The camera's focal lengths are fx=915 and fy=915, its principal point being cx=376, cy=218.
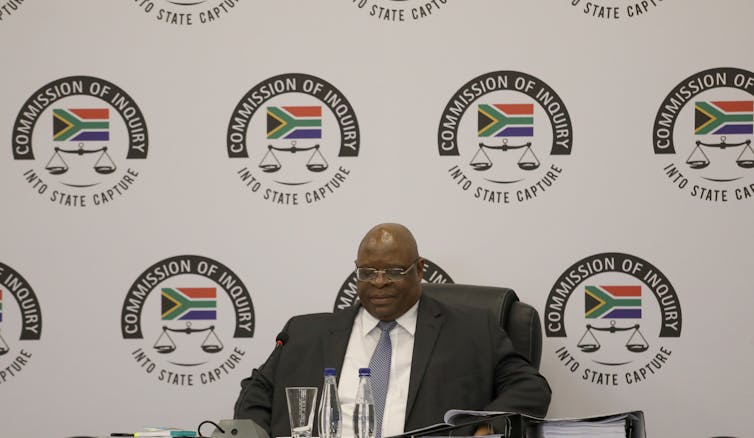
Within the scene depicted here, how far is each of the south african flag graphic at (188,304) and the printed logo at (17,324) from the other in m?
0.65

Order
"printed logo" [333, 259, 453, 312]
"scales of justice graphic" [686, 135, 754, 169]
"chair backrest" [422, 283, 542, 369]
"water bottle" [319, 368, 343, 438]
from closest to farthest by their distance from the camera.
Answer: "water bottle" [319, 368, 343, 438]
"chair backrest" [422, 283, 542, 369]
"scales of justice graphic" [686, 135, 754, 169]
"printed logo" [333, 259, 453, 312]

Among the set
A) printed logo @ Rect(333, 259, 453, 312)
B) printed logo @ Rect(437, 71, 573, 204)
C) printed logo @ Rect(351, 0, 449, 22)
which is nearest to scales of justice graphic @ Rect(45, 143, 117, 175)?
printed logo @ Rect(333, 259, 453, 312)

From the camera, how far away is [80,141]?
4656mm

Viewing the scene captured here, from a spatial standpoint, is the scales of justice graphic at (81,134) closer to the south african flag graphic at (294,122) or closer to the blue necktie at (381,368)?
the south african flag graphic at (294,122)

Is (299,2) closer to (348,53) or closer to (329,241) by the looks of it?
(348,53)

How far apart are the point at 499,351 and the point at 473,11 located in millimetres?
1738

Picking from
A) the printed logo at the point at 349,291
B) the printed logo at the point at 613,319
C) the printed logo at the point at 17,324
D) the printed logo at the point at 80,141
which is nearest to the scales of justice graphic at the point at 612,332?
the printed logo at the point at 613,319

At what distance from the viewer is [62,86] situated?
4.68 meters

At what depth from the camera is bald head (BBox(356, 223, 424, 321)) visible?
3.84m

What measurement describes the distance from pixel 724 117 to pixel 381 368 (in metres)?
2.10

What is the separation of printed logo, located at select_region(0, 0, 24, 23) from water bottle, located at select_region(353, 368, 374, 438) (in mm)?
2980

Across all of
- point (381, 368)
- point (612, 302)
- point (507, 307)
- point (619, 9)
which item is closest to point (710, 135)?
point (619, 9)

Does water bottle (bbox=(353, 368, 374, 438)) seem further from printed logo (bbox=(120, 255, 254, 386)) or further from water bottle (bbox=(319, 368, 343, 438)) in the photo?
printed logo (bbox=(120, 255, 254, 386))

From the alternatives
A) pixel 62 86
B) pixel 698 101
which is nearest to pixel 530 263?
pixel 698 101
